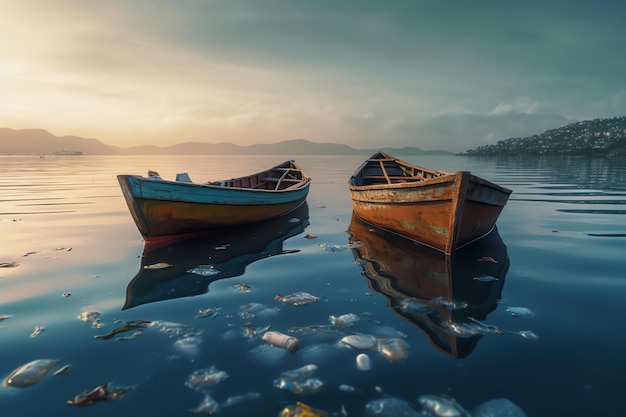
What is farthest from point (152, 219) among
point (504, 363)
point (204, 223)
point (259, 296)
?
point (504, 363)

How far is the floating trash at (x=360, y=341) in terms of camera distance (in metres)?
3.72

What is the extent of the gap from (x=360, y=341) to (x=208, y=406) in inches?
69.6

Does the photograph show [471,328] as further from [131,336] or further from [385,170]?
[385,170]

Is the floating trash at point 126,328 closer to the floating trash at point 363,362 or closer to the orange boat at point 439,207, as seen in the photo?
the floating trash at point 363,362

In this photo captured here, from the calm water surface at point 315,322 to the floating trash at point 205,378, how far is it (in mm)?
57

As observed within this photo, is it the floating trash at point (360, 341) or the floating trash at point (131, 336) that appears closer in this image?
the floating trash at point (360, 341)

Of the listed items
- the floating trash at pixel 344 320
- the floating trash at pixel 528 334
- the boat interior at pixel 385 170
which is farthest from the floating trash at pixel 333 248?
the boat interior at pixel 385 170

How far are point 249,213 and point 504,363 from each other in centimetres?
803

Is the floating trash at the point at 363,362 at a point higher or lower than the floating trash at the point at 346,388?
higher

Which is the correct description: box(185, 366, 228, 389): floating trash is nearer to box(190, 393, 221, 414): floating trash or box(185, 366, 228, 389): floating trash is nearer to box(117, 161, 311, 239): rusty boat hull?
box(190, 393, 221, 414): floating trash

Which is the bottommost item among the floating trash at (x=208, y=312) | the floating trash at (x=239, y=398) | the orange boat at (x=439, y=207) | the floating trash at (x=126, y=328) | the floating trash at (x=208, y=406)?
the floating trash at (x=208, y=406)

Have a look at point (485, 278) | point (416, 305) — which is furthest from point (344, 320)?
point (485, 278)

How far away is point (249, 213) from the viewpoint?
1020 centimetres

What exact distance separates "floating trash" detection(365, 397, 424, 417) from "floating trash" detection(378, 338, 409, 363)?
61 centimetres
